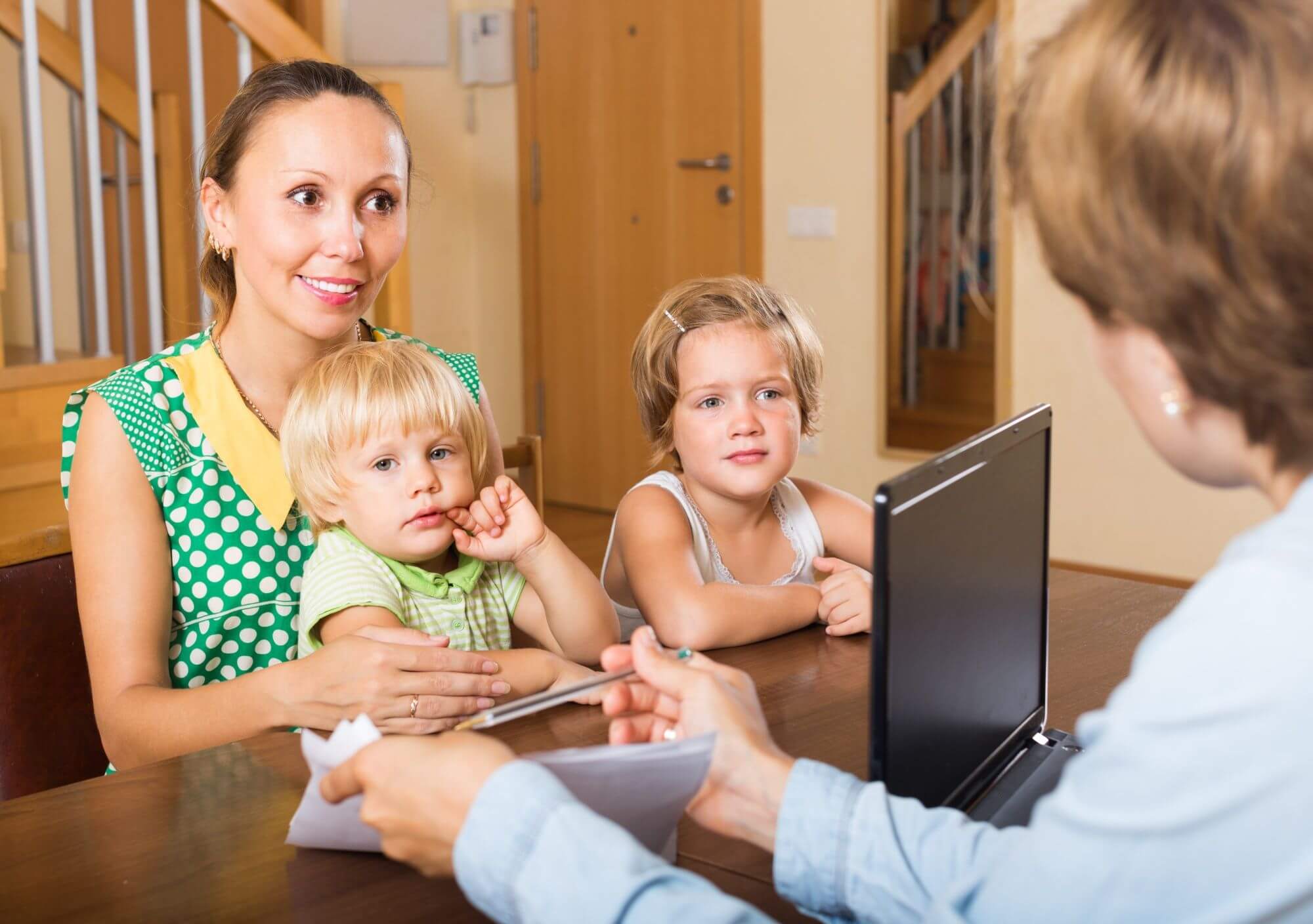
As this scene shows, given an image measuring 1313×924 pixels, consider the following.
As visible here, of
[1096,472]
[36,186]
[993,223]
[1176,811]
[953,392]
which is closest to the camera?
[1176,811]

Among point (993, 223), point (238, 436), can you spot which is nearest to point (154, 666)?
point (238, 436)

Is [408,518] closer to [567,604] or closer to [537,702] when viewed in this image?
[567,604]

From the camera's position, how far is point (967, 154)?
446 centimetres

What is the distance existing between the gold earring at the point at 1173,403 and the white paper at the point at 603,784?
32cm

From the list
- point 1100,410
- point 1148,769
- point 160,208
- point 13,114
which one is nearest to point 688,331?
point 1148,769

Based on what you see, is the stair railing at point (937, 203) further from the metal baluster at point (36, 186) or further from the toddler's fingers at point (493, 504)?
the toddler's fingers at point (493, 504)

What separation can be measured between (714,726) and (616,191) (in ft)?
15.1

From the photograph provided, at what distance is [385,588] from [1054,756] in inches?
25.4

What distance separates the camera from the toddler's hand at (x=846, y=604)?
4.90 ft

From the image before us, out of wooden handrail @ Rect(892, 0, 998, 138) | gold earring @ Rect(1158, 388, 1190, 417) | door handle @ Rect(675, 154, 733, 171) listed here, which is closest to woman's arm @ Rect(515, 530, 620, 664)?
gold earring @ Rect(1158, 388, 1190, 417)

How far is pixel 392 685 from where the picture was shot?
118 cm

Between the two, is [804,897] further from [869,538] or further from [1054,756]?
[869,538]

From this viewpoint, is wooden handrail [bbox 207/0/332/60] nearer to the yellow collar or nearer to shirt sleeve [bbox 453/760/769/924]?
the yellow collar

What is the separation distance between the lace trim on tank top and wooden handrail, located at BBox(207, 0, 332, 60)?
2188mm
